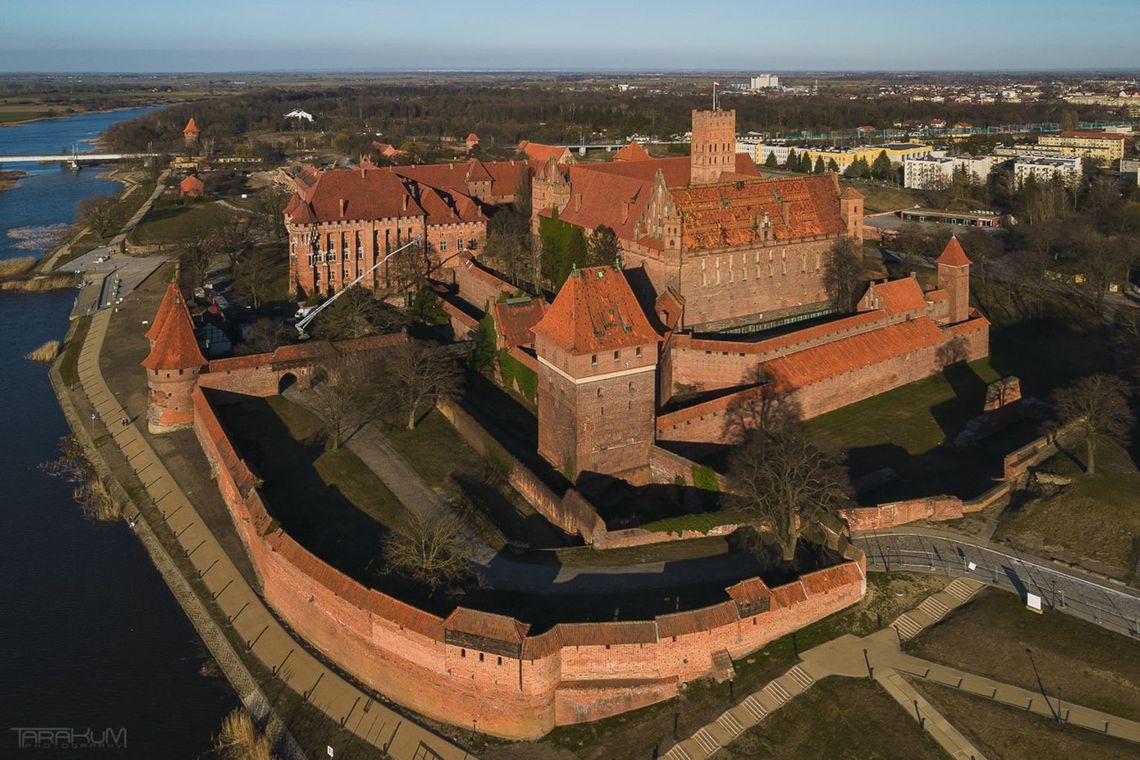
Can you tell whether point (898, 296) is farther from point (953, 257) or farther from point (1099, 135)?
point (1099, 135)

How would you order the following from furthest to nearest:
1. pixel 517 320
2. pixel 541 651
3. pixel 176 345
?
pixel 517 320 → pixel 176 345 → pixel 541 651

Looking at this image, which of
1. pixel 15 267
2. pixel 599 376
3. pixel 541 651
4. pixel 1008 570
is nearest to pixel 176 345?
pixel 599 376

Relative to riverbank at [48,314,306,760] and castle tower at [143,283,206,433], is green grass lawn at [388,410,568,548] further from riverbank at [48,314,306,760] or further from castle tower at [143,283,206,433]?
castle tower at [143,283,206,433]

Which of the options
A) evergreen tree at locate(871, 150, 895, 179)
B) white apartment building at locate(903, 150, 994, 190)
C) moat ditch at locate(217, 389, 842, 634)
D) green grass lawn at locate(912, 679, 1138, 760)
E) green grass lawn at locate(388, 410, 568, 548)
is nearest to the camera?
green grass lawn at locate(912, 679, 1138, 760)

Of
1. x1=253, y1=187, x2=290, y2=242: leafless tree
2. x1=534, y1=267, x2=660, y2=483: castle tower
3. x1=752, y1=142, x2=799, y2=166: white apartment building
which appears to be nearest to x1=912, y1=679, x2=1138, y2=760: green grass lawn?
x1=534, y1=267, x2=660, y2=483: castle tower

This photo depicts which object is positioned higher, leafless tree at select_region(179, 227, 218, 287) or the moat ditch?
leafless tree at select_region(179, 227, 218, 287)

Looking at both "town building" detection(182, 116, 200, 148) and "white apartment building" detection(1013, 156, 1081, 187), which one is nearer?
"white apartment building" detection(1013, 156, 1081, 187)

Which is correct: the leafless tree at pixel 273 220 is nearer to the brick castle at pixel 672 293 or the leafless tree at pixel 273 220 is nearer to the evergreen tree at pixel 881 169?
the brick castle at pixel 672 293

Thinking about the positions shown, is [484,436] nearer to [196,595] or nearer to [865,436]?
[196,595]
